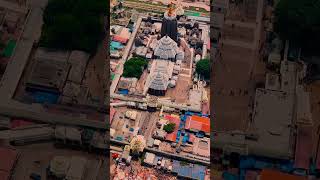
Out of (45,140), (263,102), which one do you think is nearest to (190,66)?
(263,102)

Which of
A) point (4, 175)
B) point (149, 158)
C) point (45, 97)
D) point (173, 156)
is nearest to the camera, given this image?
point (4, 175)

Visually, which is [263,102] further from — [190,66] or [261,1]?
[261,1]

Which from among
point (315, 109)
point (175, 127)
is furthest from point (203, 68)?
point (315, 109)

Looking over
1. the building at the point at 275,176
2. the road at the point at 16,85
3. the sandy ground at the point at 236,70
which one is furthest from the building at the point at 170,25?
the building at the point at 275,176

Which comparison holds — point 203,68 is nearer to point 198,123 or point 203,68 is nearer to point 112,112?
point 198,123

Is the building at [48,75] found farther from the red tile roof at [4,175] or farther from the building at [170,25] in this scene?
the building at [170,25]

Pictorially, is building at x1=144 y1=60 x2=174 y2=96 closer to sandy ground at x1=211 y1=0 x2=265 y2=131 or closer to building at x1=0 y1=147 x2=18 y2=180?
sandy ground at x1=211 y1=0 x2=265 y2=131

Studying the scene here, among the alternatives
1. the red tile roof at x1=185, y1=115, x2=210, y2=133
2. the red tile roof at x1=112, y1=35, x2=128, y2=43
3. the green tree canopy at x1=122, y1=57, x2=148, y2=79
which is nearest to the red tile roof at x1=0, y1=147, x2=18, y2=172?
the green tree canopy at x1=122, y1=57, x2=148, y2=79
